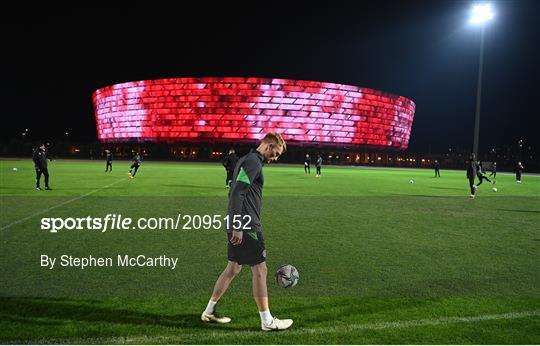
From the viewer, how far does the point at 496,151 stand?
145 m

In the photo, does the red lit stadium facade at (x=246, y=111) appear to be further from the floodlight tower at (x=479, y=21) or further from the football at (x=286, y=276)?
the football at (x=286, y=276)

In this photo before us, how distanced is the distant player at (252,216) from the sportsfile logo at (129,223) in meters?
6.31

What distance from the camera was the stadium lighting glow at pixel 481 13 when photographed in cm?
2470

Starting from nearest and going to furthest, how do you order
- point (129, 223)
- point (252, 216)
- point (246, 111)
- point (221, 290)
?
1. point (252, 216)
2. point (221, 290)
3. point (129, 223)
4. point (246, 111)

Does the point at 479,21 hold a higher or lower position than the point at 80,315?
higher

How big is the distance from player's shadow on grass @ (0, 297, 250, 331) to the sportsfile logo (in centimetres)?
485

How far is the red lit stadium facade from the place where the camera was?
360 feet

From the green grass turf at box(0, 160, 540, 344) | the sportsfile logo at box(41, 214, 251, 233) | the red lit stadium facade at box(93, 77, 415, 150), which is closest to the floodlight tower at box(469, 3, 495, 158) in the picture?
the green grass turf at box(0, 160, 540, 344)

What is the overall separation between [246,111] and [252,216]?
106884mm

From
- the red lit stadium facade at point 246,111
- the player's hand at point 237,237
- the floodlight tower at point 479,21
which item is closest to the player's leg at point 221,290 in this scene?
the player's hand at point 237,237

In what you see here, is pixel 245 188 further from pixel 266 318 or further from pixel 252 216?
pixel 266 318

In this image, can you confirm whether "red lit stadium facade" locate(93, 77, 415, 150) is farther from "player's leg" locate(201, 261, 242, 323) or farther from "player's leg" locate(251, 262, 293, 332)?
"player's leg" locate(251, 262, 293, 332)

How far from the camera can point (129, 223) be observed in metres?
10.8

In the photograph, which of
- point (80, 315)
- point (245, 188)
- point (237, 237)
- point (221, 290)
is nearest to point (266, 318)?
point (221, 290)
